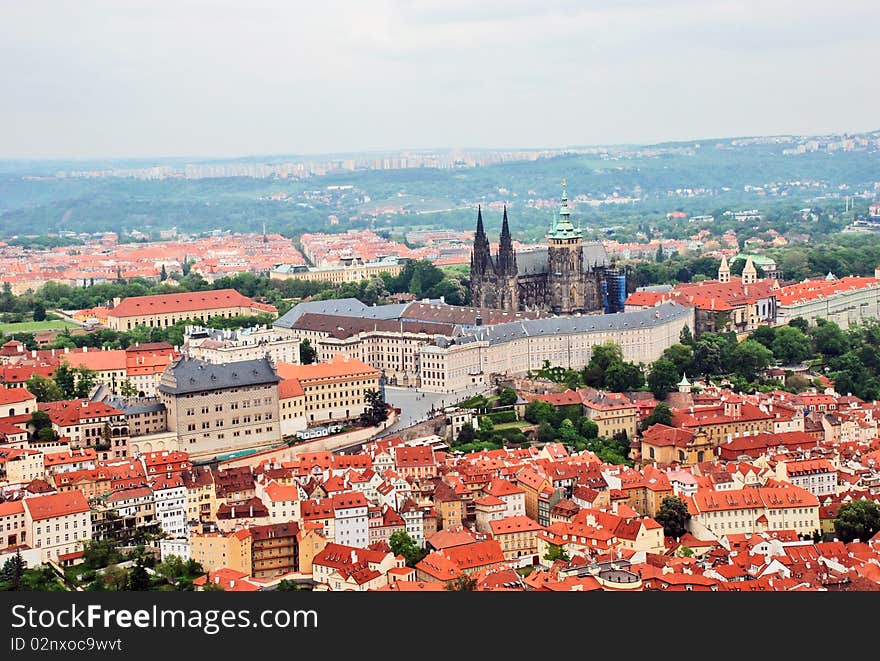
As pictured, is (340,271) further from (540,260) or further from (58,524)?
(58,524)

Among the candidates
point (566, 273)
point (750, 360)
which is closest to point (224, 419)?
point (750, 360)

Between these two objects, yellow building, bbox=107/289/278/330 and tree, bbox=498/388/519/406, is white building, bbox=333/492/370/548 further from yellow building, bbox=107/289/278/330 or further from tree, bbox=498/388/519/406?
yellow building, bbox=107/289/278/330

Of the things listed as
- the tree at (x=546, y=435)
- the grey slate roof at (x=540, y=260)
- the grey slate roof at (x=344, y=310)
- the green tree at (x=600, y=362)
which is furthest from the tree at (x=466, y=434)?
the grey slate roof at (x=540, y=260)

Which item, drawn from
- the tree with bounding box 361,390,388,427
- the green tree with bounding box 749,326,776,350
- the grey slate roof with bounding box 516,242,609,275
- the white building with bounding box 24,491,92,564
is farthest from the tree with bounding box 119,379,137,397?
the green tree with bounding box 749,326,776,350

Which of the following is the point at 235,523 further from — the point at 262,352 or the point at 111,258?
the point at 111,258

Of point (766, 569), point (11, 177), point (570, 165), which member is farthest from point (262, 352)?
point (570, 165)

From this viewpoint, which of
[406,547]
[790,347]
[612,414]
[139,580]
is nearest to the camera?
[139,580]
